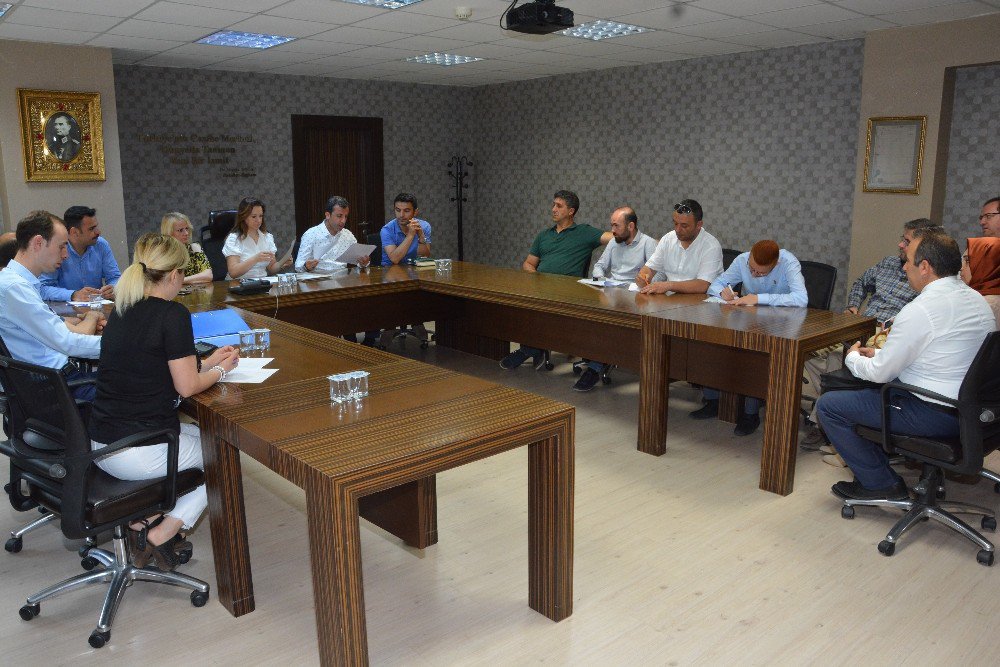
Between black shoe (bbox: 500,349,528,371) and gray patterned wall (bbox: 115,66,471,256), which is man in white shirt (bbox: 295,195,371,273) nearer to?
black shoe (bbox: 500,349,528,371)

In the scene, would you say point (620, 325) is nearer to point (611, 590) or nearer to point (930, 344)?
point (930, 344)

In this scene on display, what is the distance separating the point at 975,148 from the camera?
5.62 m

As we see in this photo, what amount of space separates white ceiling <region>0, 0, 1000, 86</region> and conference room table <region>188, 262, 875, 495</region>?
5.61 ft

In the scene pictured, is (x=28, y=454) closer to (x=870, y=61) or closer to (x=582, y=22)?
(x=582, y=22)

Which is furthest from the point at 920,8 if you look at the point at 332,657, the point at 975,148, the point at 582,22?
the point at 332,657

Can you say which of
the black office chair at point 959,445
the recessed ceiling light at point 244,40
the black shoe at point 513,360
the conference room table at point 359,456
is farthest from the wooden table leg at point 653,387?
the recessed ceiling light at point 244,40

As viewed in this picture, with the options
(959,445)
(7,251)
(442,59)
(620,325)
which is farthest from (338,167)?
(959,445)

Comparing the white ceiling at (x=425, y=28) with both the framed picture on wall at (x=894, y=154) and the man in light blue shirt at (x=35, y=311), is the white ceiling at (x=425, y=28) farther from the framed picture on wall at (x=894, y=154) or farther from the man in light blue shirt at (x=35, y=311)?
the man in light blue shirt at (x=35, y=311)

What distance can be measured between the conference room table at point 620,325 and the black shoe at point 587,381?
→ 1.09 ft

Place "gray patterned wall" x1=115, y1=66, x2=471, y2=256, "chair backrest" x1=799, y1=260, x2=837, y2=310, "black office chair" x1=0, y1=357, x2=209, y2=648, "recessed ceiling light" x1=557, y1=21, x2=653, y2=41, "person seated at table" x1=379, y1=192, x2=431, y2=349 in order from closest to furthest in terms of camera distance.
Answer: "black office chair" x1=0, y1=357, x2=209, y2=648 < "chair backrest" x1=799, y1=260, x2=837, y2=310 < "recessed ceiling light" x1=557, y1=21, x2=653, y2=41 < "person seated at table" x1=379, y1=192, x2=431, y2=349 < "gray patterned wall" x1=115, y1=66, x2=471, y2=256

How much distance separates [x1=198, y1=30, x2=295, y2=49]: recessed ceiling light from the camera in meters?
5.79

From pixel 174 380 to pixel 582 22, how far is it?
4.02 meters

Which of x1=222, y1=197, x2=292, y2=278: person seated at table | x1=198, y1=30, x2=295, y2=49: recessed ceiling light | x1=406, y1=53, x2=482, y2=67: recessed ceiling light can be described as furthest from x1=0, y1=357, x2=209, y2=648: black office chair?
x1=406, y1=53, x2=482, y2=67: recessed ceiling light

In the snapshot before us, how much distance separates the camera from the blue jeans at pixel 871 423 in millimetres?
2912
